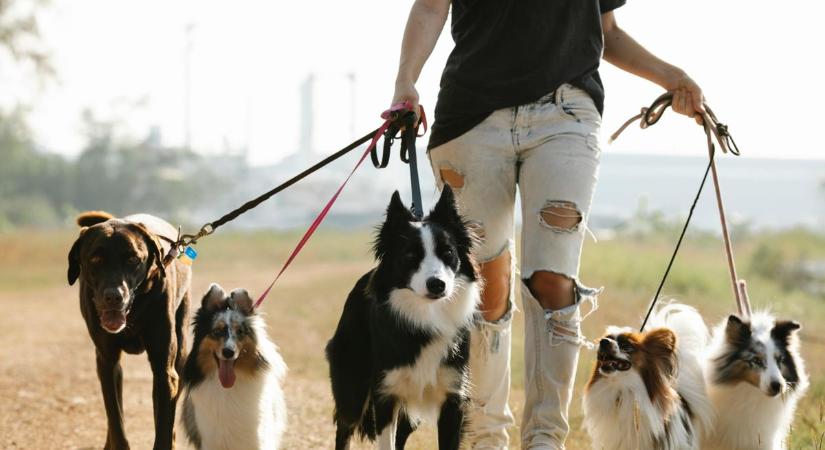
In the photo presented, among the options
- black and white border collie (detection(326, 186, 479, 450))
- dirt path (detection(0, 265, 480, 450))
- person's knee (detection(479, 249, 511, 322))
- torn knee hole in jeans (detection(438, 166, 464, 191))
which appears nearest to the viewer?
black and white border collie (detection(326, 186, 479, 450))

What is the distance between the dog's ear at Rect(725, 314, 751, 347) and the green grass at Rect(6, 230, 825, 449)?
1122 millimetres

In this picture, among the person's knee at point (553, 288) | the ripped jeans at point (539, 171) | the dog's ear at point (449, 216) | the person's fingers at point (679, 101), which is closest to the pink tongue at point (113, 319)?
the dog's ear at point (449, 216)

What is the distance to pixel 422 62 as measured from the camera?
4.92m

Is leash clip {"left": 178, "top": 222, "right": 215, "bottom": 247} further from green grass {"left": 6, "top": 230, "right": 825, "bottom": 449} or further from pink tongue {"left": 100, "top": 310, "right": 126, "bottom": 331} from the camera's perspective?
green grass {"left": 6, "top": 230, "right": 825, "bottom": 449}

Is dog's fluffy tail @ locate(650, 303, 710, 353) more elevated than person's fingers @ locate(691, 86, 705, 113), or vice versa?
person's fingers @ locate(691, 86, 705, 113)

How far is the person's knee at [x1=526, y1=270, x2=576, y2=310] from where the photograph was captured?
15.9 ft

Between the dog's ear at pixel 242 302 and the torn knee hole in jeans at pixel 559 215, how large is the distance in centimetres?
151

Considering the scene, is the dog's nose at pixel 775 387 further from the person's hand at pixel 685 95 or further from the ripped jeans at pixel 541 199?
the person's hand at pixel 685 95

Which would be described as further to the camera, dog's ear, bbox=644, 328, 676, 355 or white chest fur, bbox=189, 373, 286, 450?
white chest fur, bbox=189, 373, 286, 450

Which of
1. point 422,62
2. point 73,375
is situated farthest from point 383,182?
point 422,62

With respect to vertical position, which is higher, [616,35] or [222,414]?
[616,35]

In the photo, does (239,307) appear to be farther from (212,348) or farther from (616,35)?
(616,35)

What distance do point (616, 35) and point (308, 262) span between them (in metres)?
27.9

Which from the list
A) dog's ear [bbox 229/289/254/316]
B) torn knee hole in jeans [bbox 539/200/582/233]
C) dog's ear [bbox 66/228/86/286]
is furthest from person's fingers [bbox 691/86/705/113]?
dog's ear [bbox 66/228/86/286]
